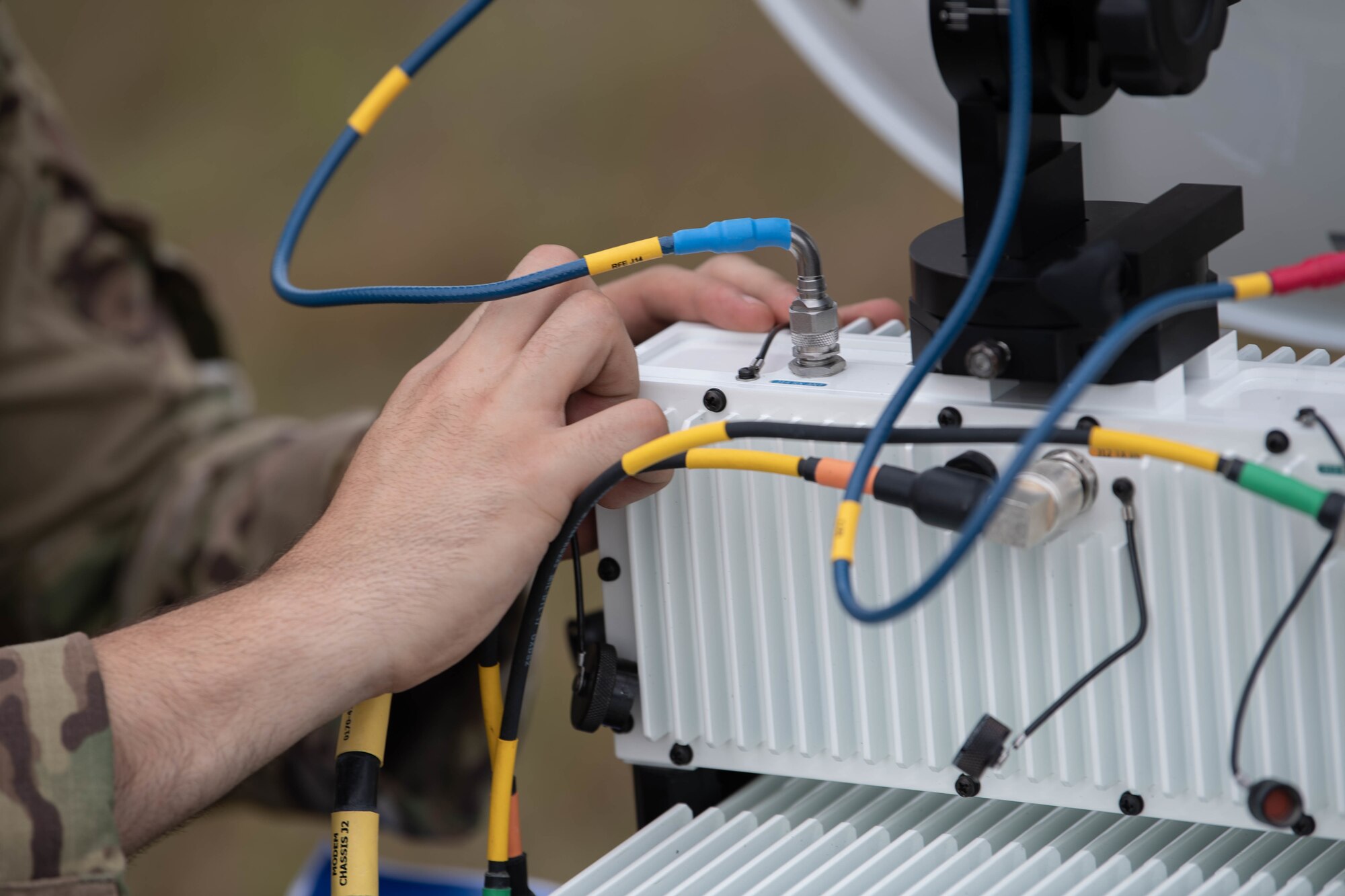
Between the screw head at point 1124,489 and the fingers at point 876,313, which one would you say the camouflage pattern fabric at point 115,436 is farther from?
the screw head at point 1124,489

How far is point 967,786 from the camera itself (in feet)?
2.51

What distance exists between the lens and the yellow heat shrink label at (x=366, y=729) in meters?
0.79

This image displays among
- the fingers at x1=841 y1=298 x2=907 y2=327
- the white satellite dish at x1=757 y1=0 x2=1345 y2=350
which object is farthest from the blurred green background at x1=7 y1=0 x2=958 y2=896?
the fingers at x1=841 y1=298 x2=907 y2=327

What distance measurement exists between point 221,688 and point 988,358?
43cm

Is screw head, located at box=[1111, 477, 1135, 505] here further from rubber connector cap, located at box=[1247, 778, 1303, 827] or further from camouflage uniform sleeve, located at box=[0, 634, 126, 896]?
camouflage uniform sleeve, located at box=[0, 634, 126, 896]

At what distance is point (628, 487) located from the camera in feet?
2.60

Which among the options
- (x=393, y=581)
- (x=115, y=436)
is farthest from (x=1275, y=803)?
(x=115, y=436)

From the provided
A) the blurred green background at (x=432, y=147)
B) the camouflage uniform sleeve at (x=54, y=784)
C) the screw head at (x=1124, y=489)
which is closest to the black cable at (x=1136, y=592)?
the screw head at (x=1124, y=489)

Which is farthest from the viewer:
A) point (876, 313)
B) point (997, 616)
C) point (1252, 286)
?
point (876, 313)

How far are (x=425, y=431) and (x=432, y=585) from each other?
9cm

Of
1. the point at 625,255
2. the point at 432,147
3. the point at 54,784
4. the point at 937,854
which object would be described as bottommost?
the point at 937,854

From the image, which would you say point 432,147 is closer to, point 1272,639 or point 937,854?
point 937,854

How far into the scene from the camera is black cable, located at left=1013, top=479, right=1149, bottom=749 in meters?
0.67

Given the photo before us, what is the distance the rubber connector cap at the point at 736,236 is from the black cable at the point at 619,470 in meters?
0.11
